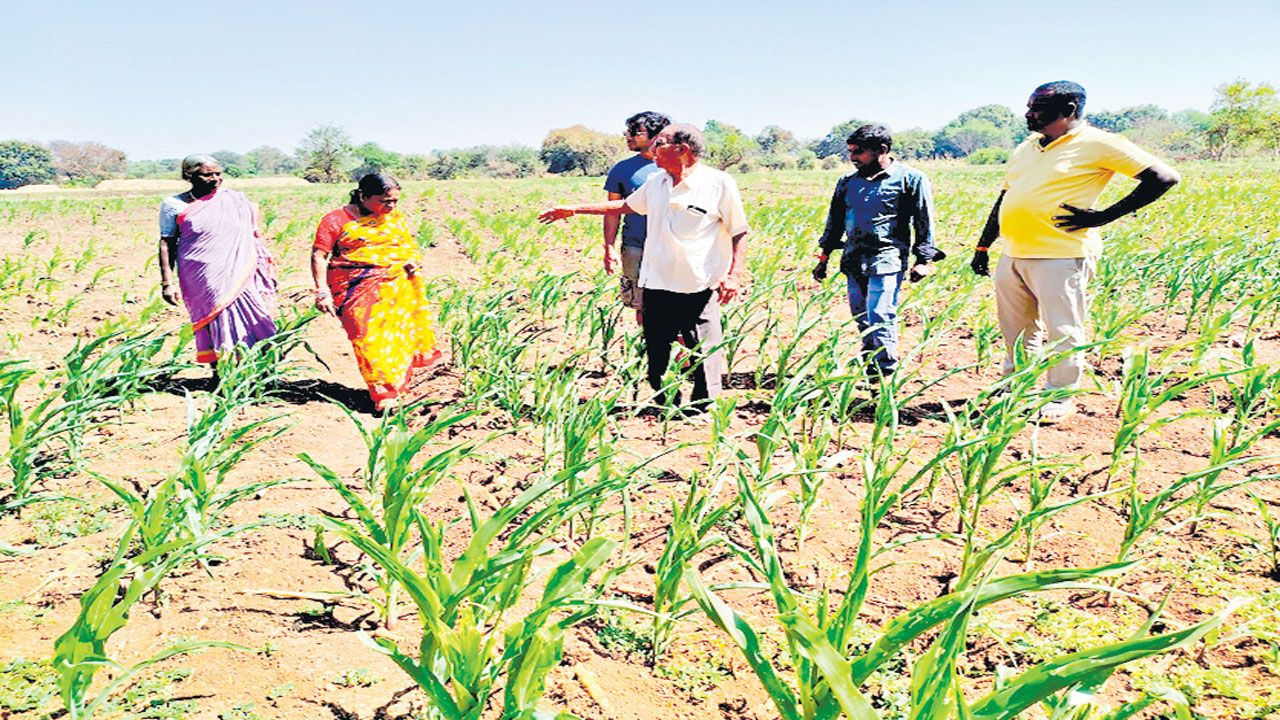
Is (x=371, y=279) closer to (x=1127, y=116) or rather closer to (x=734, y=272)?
(x=734, y=272)

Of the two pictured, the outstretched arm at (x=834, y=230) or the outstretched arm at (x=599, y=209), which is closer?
the outstretched arm at (x=599, y=209)

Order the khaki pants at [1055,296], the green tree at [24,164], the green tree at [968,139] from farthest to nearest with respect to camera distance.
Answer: the green tree at [968,139] < the green tree at [24,164] < the khaki pants at [1055,296]

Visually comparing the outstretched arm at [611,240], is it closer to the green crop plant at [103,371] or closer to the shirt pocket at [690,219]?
the shirt pocket at [690,219]

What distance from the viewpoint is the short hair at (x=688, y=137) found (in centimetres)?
316

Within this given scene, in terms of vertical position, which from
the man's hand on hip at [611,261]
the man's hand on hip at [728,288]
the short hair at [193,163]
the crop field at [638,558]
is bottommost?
the crop field at [638,558]

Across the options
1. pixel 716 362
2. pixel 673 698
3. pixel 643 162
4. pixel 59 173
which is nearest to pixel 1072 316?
pixel 716 362

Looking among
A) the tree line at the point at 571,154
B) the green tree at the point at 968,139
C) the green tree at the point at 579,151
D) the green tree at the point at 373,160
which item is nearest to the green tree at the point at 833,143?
the tree line at the point at 571,154

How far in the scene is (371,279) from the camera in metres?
3.92

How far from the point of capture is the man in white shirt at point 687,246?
324cm

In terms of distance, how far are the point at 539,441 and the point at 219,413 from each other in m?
1.21

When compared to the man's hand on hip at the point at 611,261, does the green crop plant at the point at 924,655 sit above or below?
below

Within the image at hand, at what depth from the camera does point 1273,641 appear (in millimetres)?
1779

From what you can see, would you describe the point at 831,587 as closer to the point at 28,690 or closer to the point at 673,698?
the point at 673,698

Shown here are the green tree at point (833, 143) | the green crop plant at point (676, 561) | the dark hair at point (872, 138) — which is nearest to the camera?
the green crop plant at point (676, 561)
